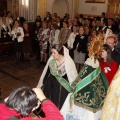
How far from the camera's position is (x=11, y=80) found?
22.2ft

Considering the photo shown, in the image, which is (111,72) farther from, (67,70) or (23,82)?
(23,82)

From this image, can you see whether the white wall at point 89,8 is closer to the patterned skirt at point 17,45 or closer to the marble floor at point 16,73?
the patterned skirt at point 17,45

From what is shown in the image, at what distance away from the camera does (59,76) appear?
396 cm

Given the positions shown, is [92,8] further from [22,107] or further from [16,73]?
[22,107]

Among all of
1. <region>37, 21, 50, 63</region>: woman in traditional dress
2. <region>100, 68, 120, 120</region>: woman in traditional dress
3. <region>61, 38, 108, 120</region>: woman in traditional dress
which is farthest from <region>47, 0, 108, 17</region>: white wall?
<region>100, 68, 120, 120</region>: woman in traditional dress

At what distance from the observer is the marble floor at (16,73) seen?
251 inches

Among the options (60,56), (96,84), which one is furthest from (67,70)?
(96,84)

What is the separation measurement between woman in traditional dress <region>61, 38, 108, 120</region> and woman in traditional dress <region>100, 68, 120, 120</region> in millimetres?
359

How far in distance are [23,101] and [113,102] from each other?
145cm

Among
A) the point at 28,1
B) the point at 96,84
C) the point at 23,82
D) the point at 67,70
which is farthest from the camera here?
the point at 28,1

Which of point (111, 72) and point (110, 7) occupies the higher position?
point (110, 7)

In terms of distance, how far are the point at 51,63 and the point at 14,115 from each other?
2.42 meters

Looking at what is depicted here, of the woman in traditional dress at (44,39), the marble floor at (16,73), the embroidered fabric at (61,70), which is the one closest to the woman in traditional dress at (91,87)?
the embroidered fabric at (61,70)

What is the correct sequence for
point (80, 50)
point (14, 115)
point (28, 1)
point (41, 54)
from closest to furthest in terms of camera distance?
1. point (14, 115)
2. point (80, 50)
3. point (41, 54)
4. point (28, 1)
